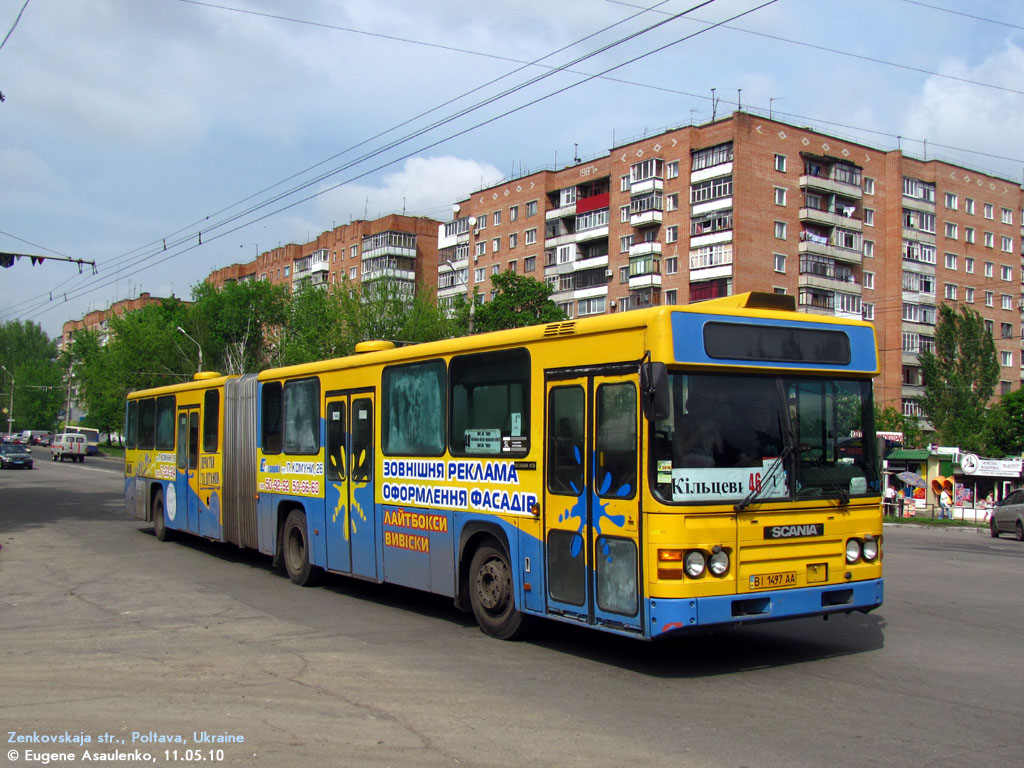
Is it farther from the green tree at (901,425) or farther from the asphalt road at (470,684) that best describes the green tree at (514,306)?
the asphalt road at (470,684)

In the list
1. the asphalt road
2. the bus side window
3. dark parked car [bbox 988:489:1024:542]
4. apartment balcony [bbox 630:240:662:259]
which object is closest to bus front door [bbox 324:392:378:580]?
the asphalt road

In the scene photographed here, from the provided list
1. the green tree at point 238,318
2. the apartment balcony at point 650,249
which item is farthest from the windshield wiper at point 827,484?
the green tree at point 238,318

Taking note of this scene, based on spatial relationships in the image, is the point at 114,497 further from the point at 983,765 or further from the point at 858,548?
the point at 983,765

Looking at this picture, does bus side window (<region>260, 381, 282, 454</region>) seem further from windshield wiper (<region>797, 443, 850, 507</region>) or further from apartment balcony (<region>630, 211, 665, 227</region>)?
apartment balcony (<region>630, 211, 665, 227</region>)

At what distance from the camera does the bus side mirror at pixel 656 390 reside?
7.27 meters

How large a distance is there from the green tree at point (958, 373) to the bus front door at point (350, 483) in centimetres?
6301

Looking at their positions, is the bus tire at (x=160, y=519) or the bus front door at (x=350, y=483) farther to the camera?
the bus tire at (x=160, y=519)

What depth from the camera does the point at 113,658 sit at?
28.1 ft

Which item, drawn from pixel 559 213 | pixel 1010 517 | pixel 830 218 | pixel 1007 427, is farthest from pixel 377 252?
pixel 1010 517

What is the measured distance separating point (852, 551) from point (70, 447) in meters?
69.2

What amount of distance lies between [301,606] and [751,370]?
6.45 metres

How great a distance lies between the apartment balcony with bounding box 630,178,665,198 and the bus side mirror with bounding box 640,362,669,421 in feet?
195

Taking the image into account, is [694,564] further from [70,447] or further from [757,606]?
[70,447]

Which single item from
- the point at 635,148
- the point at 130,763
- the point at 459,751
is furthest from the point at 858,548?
the point at 635,148
